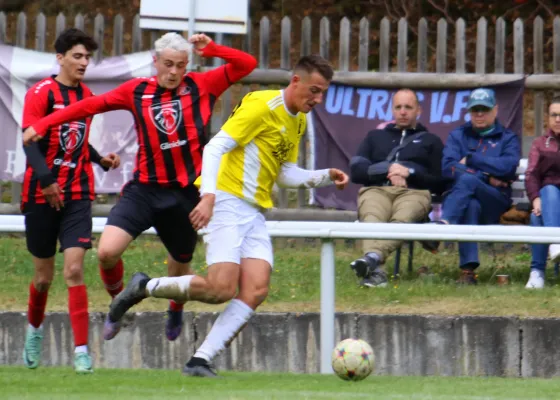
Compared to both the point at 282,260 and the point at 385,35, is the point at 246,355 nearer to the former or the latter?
the point at 282,260

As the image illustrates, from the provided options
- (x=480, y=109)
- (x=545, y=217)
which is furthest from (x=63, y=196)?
(x=480, y=109)

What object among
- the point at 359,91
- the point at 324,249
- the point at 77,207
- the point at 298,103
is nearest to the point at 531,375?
the point at 324,249

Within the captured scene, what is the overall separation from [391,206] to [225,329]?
3316mm

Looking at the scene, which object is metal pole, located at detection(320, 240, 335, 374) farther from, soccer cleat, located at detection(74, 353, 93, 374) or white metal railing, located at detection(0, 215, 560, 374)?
soccer cleat, located at detection(74, 353, 93, 374)

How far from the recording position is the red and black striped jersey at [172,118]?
8.28 m

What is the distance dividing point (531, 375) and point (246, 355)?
1920mm

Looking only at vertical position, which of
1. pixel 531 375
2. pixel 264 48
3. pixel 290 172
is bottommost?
pixel 531 375

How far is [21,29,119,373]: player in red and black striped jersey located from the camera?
330 inches

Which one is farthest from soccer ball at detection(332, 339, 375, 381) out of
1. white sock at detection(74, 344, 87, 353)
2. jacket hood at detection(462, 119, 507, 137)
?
jacket hood at detection(462, 119, 507, 137)

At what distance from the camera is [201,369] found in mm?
7719

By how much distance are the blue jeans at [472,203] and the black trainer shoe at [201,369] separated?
11.1ft

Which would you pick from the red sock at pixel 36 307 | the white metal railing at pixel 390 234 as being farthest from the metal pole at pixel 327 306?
the red sock at pixel 36 307

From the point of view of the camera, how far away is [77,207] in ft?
27.9

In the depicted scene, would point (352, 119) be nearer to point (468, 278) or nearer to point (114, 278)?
point (468, 278)
